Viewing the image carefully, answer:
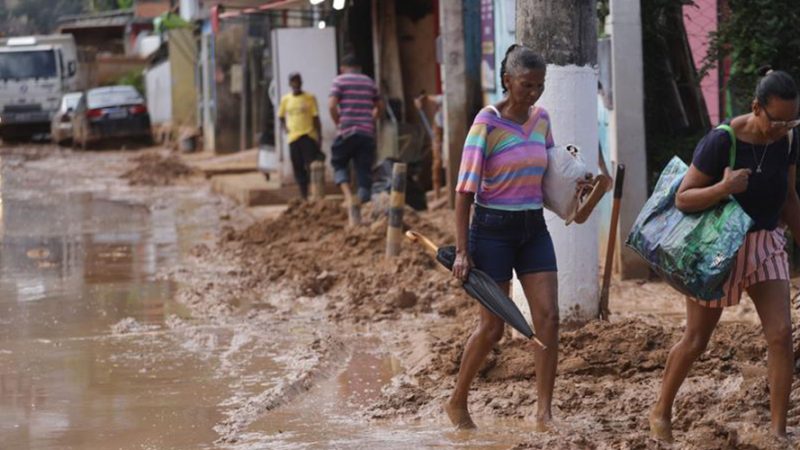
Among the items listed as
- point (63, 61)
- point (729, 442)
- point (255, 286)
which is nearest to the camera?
point (729, 442)

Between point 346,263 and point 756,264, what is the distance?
6.65m

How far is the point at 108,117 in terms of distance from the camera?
3591cm

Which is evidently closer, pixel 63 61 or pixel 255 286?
pixel 255 286

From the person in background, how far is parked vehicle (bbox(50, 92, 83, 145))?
32.5m

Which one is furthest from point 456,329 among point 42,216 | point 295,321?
point 42,216

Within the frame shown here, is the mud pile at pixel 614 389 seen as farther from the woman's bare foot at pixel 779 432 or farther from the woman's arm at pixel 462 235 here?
the woman's arm at pixel 462 235

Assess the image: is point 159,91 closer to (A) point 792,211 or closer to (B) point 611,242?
(B) point 611,242

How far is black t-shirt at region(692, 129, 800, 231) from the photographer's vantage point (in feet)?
19.1

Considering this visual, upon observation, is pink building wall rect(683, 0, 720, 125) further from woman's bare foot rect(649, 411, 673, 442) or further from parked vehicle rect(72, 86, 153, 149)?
parked vehicle rect(72, 86, 153, 149)

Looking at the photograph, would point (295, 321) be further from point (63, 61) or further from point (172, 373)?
point (63, 61)

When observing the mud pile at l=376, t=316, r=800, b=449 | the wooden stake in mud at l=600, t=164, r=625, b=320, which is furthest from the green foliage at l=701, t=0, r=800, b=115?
the mud pile at l=376, t=316, r=800, b=449

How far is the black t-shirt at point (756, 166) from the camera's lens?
5.82 meters

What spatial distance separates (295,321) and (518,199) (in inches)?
158

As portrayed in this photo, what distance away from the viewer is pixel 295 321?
10.2 m
